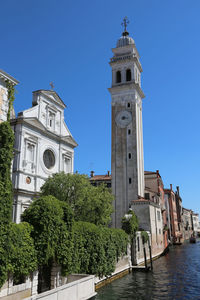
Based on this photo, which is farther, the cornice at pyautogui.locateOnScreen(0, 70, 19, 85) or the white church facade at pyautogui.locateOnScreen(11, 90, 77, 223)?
the white church facade at pyautogui.locateOnScreen(11, 90, 77, 223)

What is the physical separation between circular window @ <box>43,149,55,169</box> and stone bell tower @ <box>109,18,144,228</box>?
13874 mm

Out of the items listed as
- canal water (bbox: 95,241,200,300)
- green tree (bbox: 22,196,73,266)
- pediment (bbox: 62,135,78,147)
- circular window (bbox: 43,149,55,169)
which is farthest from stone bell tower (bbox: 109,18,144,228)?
green tree (bbox: 22,196,73,266)

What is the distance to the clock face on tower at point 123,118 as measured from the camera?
4423 centimetres

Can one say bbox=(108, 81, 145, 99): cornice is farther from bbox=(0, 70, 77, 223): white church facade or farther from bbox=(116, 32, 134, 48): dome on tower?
bbox=(0, 70, 77, 223): white church facade

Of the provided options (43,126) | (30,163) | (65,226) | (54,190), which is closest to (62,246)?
(65,226)

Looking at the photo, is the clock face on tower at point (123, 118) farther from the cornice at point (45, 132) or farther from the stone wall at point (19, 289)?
the stone wall at point (19, 289)

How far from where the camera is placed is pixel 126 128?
144ft

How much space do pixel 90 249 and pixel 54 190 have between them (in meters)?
7.09

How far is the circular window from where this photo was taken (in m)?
30.8

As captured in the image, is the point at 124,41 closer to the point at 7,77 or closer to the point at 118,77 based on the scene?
the point at 118,77

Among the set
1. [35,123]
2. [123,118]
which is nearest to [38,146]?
[35,123]

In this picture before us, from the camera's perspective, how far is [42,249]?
1366 cm

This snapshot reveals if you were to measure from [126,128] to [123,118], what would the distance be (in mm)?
1833

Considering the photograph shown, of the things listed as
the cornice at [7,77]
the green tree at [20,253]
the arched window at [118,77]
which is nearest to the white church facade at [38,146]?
the cornice at [7,77]
